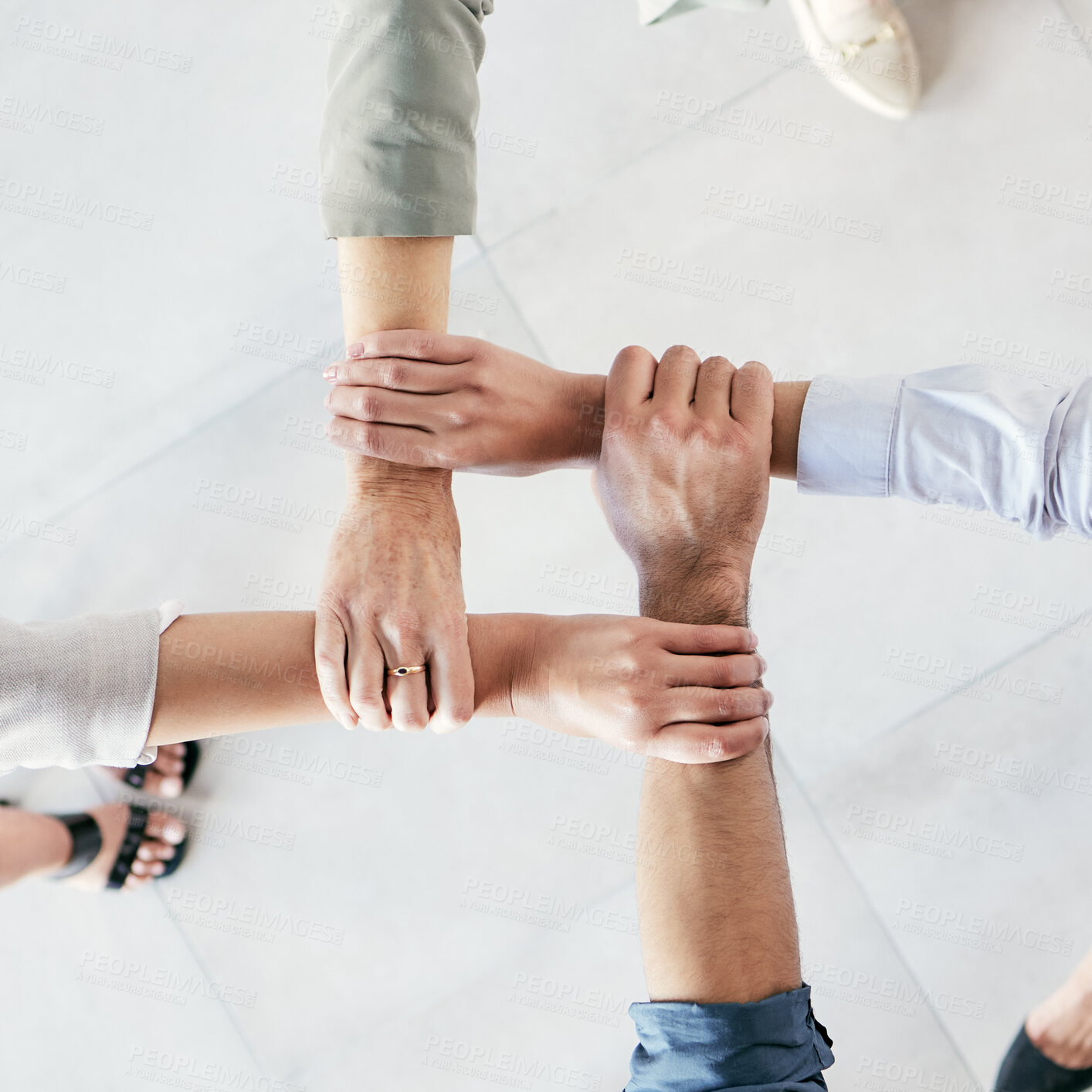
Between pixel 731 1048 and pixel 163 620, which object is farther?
pixel 163 620

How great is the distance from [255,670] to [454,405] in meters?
0.44

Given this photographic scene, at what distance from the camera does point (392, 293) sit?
4.17ft

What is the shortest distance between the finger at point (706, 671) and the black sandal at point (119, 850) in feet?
4.04

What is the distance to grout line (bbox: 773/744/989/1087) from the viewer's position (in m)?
1.72

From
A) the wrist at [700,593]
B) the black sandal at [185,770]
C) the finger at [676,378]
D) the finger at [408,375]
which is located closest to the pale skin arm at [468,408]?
the finger at [408,375]

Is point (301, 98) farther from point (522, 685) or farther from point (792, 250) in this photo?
point (522, 685)

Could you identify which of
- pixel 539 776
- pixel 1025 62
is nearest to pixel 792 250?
pixel 1025 62

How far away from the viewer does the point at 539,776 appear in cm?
177

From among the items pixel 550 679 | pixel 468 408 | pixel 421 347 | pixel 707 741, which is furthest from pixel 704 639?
pixel 421 347

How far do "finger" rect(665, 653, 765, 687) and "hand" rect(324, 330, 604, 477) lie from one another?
1.21 feet

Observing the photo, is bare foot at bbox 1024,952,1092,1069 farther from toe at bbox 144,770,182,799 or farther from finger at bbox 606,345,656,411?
toe at bbox 144,770,182,799

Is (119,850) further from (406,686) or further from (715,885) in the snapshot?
(715,885)

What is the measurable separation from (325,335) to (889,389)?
1.15 m

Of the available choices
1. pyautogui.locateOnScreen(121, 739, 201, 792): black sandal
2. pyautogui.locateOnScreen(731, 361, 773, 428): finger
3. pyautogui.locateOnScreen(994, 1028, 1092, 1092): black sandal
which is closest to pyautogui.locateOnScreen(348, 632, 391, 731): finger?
pyautogui.locateOnScreen(731, 361, 773, 428): finger
